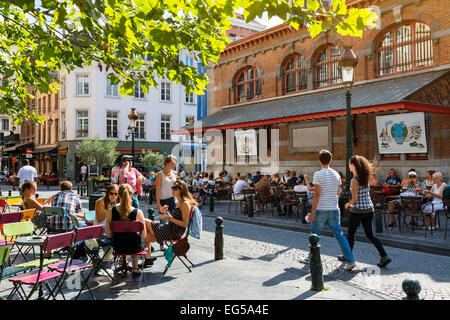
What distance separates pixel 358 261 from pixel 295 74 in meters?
13.9

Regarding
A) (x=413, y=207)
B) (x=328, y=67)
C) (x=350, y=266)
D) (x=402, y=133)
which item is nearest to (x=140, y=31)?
(x=350, y=266)

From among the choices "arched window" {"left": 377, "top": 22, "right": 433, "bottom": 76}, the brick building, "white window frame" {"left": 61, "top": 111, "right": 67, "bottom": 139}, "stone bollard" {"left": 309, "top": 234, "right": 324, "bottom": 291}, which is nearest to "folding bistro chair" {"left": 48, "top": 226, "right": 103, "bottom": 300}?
"stone bollard" {"left": 309, "top": 234, "right": 324, "bottom": 291}

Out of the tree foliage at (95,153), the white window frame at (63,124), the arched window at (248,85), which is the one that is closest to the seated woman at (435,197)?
the arched window at (248,85)

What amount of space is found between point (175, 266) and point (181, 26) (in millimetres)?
3716

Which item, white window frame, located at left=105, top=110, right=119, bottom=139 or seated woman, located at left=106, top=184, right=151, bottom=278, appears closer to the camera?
seated woman, located at left=106, top=184, right=151, bottom=278

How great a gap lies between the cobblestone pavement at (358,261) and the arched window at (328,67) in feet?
32.5

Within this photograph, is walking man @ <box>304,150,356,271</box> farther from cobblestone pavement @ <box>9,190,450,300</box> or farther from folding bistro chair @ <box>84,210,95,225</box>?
folding bistro chair @ <box>84,210,95,225</box>

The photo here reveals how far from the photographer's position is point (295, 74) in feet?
62.3

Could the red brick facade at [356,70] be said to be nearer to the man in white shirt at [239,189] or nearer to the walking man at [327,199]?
the man in white shirt at [239,189]

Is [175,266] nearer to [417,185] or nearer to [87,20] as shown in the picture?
[87,20]

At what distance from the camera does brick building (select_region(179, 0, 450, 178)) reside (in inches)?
521

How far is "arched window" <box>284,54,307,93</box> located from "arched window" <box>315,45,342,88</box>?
795 mm

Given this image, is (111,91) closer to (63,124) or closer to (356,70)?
(63,124)

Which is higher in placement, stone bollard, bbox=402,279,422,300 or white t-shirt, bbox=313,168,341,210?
white t-shirt, bbox=313,168,341,210
